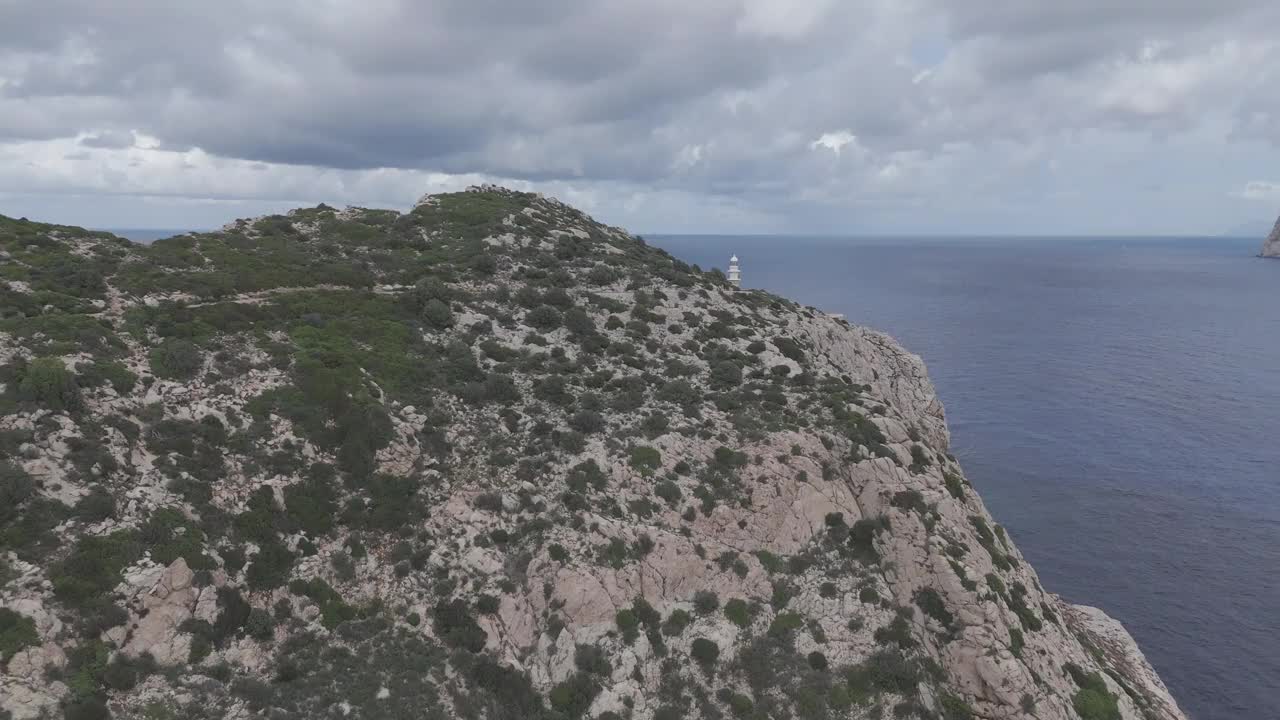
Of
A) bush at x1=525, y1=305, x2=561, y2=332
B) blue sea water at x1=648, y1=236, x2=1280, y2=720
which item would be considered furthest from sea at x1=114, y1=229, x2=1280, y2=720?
bush at x1=525, y1=305, x2=561, y2=332

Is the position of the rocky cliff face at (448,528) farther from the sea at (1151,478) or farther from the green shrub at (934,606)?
the sea at (1151,478)

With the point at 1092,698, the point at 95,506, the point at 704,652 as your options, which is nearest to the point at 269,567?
the point at 95,506

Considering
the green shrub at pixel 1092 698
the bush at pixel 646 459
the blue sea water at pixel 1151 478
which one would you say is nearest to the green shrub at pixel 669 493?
the bush at pixel 646 459

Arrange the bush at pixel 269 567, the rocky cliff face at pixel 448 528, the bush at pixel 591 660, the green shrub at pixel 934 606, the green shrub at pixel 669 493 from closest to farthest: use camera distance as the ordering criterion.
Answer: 1. the rocky cliff face at pixel 448 528
2. the bush at pixel 269 567
3. the bush at pixel 591 660
4. the green shrub at pixel 934 606
5. the green shrub at pixel 669 493

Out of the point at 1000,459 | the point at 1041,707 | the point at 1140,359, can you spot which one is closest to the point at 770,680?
the point at 1041,707

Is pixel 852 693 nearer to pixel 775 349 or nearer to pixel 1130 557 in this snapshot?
pixel 775 349

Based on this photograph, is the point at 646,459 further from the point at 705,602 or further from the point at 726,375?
the point at 726,375
